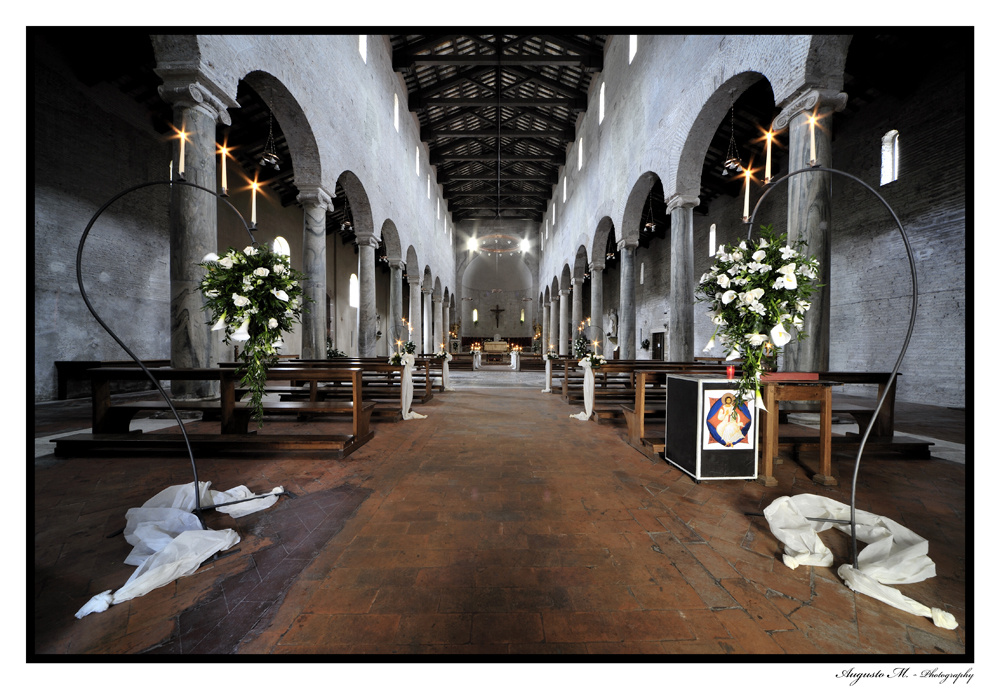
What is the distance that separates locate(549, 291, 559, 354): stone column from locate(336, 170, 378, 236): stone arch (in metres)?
12.7

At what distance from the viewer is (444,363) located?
9695 millimetres

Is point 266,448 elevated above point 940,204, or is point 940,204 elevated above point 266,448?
point 940,204

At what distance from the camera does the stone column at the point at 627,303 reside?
1133 cm

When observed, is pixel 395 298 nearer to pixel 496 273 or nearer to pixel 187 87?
pixel 187 87

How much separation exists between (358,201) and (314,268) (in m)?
3.65

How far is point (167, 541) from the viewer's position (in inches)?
80.9

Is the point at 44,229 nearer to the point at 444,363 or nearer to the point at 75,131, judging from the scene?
the point at 75,131

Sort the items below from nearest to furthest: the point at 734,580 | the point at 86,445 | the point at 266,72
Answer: the point at 734,580 < the point at 86,445 < the point at 266,72

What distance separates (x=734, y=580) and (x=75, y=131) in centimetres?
1217

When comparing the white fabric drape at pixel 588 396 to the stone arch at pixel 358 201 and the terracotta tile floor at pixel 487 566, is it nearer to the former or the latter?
the terracotta tile floor at pixel 487 566

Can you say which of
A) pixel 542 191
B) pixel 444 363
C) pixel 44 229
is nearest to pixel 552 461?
pixel 444 363

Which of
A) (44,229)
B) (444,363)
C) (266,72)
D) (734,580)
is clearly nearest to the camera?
(734,580)

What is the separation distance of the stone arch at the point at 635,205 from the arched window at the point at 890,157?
4486 millimetres

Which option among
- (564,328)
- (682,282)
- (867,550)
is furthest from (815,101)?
(564,328)
